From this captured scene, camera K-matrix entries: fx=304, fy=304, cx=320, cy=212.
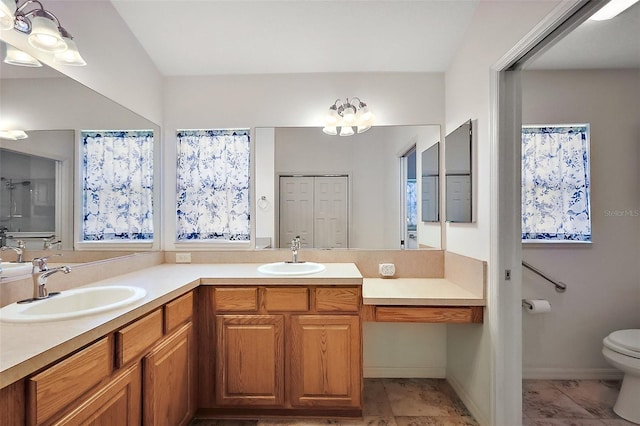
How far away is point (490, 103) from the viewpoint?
1.70m

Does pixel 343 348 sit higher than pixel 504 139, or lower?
lower

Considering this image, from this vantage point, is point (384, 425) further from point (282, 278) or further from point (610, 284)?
point (610, 284)

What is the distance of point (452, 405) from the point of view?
207cm

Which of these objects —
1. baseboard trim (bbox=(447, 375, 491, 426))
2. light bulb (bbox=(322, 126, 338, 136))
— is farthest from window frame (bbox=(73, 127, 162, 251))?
baseboard trim (bbox=(447, 375, 491, 426))

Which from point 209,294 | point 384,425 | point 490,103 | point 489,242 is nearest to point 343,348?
point 384,425

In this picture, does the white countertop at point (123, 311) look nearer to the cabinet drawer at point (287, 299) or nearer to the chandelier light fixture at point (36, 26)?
the cabinet drawer at point (287, 299)

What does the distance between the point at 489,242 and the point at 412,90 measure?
1.34m

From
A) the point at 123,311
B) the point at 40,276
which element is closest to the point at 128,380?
the point at 123,311

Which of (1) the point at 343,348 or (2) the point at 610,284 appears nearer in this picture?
(1) the point at 343,348

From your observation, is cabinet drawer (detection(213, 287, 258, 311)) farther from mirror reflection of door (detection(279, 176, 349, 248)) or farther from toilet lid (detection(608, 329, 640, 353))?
toilet lid (detection(608, 329, 640, 353))

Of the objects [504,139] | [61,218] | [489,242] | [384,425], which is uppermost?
[504,139]

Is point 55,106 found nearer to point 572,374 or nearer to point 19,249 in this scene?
point 19,249

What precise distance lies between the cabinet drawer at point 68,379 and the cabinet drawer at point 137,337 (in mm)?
40

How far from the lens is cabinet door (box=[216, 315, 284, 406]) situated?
186 cm
